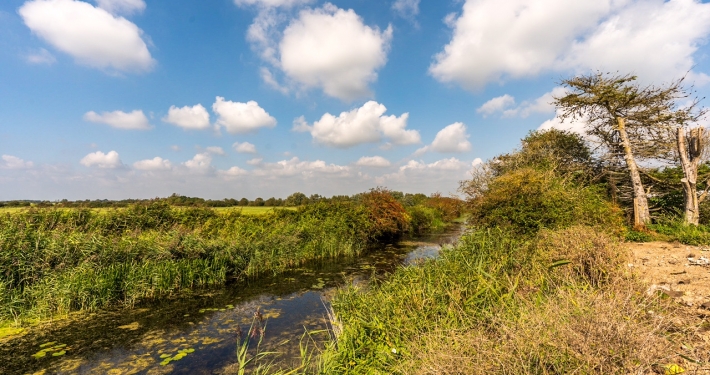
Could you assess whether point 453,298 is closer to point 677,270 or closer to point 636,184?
point 677,270

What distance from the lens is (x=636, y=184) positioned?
1345 centimetres

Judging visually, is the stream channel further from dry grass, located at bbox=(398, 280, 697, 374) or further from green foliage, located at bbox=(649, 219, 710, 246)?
green foliage, located at bbox=(649, 219, 710, 246)

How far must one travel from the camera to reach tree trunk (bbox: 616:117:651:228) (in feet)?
42.5

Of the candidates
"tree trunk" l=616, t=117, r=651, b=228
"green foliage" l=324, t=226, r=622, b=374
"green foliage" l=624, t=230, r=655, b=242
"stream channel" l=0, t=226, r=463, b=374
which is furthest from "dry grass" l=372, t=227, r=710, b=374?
"tree trunk" l=616, t=117, r=651, b=228

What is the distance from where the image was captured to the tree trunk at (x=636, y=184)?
13.0 m

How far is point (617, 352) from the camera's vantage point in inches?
95.3

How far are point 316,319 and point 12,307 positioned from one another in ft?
24.2

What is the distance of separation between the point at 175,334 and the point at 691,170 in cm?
1858

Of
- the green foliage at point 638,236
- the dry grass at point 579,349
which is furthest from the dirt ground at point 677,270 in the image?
the dry grass at point 579,349

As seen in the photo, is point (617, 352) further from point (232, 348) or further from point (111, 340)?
point (111, 340)

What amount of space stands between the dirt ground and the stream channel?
582 cm

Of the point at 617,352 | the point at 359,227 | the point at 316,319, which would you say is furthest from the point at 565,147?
the point at 617,352

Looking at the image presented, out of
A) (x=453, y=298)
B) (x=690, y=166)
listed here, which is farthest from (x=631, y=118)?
(x=453, y=298)

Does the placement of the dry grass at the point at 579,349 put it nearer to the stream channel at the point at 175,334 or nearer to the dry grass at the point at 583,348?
the dry grass at the point at 583,348
